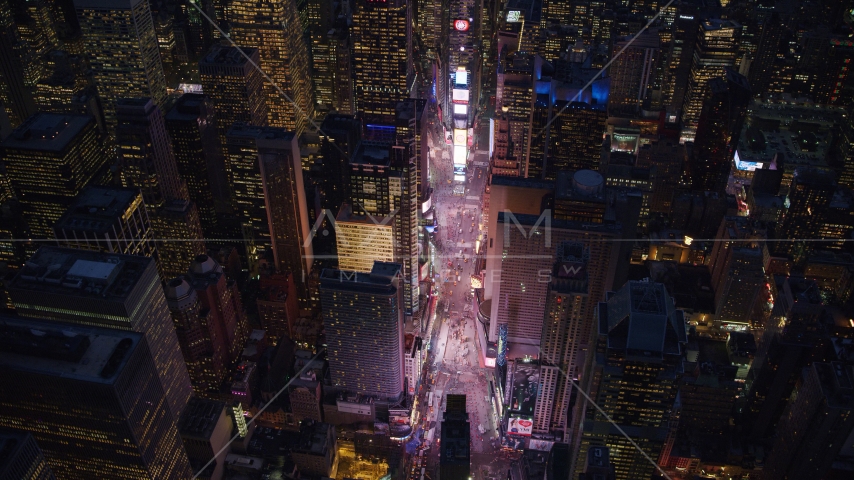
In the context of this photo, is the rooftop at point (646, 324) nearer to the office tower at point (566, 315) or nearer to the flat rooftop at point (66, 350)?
the office tower at point (566, 315)

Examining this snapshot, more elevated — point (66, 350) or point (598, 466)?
point (66, 350)

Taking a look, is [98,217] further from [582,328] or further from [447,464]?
[582,328]

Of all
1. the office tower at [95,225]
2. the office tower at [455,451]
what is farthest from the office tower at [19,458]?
the office tower at [95,225]

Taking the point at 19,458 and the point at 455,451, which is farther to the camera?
the point at 455,451

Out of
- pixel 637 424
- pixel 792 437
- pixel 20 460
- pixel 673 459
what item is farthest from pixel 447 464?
pixel 20 460

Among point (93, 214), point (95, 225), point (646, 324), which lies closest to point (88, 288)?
point (95, 225)

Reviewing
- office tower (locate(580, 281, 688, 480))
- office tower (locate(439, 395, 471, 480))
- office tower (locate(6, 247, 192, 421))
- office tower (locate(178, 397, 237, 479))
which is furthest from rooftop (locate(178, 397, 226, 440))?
office tower (locate(580, 281, 688, 480))

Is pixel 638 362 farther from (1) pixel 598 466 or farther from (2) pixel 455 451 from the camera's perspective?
(2) pixel 455 451
